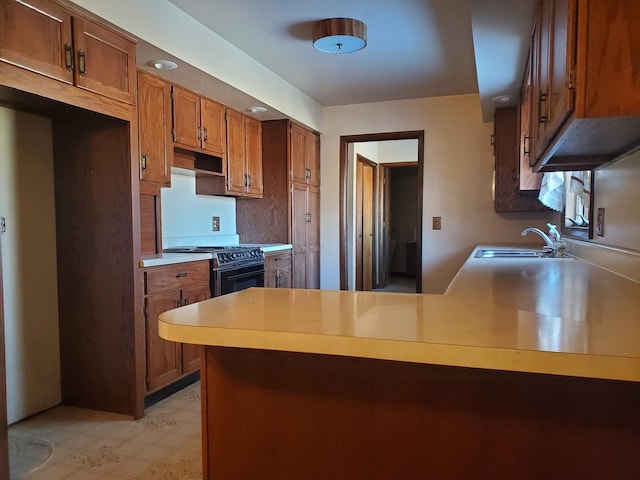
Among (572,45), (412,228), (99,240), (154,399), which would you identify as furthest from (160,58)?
(412,228)

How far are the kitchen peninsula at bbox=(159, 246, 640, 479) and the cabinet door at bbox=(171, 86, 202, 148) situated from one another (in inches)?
85.2

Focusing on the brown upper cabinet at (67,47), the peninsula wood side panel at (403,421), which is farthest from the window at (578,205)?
the brown upper cabinet at (67,47)

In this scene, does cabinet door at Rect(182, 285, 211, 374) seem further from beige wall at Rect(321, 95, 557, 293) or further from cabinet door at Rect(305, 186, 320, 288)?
beige wall at Rect(321, 95, 557, 293)

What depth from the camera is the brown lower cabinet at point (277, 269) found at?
3867 millimetres

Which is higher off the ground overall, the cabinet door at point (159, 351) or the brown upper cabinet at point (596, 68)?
the brown upper cabinet at point (596, 68)

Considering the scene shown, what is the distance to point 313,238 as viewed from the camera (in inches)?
191

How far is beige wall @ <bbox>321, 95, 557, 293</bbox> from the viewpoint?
4.40 meters

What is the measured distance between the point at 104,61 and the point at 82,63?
0.50 feet

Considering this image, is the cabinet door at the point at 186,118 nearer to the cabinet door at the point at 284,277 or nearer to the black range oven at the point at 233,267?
the black range oven at the point at 233,267

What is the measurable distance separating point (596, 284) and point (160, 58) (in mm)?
2466

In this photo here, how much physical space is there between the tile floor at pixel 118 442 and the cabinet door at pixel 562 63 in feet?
6.24

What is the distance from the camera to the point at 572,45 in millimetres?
1116

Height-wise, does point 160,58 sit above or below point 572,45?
above

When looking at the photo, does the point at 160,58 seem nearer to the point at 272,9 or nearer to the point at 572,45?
the point at 272,9
